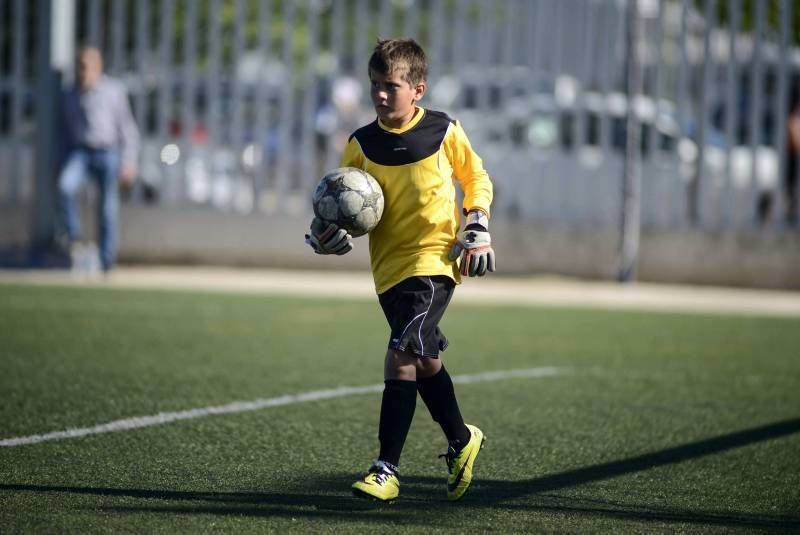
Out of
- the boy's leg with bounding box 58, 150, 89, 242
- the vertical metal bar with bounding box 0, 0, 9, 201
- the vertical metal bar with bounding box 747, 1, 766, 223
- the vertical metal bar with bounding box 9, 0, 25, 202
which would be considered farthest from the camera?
the vertical metal bar with bounding box 0, 0, 9, 201

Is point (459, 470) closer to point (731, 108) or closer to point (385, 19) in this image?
point (731, 108)

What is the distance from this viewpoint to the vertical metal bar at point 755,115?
13.8 meters

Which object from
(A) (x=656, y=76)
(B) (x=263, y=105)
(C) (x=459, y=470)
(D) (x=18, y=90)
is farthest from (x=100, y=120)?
(C) (x=459, y=470)

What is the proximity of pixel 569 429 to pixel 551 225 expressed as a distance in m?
8.24

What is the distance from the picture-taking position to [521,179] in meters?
14.3

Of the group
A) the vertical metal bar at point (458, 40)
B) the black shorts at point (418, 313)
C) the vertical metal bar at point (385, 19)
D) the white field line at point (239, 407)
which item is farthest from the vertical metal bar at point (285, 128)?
the black shorts at point (418, 313)

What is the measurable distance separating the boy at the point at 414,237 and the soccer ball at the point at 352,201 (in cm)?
5

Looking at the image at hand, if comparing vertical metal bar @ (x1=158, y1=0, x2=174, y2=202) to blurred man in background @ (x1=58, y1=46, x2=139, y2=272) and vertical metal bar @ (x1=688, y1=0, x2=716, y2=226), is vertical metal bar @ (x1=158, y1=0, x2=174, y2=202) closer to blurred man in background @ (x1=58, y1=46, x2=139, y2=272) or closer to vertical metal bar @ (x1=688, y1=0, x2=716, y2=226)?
blurred man in background @ (x1=58, y1=46, x2=139, y2=272)

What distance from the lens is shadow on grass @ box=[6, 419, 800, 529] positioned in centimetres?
436

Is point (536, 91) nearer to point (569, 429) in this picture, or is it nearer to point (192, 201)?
point (192, 201)

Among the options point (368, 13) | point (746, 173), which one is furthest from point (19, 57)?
point (746, 173)

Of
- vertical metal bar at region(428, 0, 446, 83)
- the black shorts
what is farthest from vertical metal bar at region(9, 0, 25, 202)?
the black shorts

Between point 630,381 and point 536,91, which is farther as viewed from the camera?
point 536,91

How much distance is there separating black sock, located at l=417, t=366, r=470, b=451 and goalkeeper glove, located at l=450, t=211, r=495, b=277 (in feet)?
1.39
